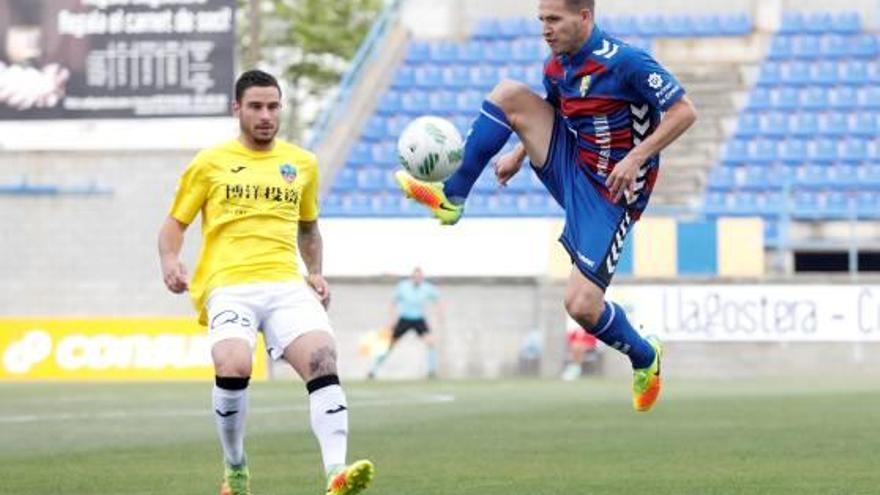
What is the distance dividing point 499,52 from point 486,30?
3.04 ft

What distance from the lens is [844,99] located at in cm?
3419

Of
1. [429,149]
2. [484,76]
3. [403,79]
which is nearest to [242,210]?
[429,149]

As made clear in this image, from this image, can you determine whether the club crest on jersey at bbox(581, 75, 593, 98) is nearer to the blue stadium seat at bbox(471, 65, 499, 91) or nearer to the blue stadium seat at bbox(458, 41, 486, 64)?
the blue stadium seat at bbox(471, 65, 499, 91)

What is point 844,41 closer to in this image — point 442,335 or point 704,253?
point 704,253

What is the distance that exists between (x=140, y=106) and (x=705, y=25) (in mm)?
9663

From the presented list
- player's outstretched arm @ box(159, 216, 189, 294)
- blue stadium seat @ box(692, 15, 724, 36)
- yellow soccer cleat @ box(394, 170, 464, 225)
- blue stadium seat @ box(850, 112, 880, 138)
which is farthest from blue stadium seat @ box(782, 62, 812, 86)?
player's outstretched arm @ box(159, 216, 189, 294)

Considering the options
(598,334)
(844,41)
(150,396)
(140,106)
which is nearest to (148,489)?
(598,334)

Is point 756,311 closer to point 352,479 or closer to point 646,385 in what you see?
point 646,385

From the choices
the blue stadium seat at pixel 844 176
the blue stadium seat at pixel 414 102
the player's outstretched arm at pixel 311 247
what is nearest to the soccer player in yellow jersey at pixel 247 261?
the player's outstretched arm at pixel 311 247

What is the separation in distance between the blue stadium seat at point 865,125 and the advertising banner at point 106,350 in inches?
391

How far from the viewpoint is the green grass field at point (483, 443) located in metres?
10.4

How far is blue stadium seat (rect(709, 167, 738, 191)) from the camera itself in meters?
33.2

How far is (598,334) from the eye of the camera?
1053cm

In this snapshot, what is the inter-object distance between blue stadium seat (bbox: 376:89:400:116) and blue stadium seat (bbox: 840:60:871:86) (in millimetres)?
7281
